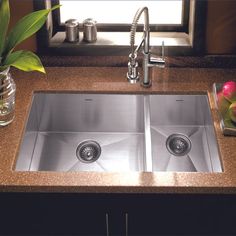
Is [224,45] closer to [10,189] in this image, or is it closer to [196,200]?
[196,200]

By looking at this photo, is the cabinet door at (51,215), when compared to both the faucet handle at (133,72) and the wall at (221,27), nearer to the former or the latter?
the faucet handle at (133,72)

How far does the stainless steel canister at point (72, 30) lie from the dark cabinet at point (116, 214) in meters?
0.67

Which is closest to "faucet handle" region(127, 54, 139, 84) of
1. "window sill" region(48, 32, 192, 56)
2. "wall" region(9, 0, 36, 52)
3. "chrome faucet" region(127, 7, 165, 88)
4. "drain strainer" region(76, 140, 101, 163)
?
"chrome faucet" region(127, 7, 165, 88)

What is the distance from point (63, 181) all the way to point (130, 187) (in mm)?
178

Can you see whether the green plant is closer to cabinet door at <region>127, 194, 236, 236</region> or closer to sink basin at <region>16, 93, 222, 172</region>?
sink basin at <region>16, 93, 222, 172</region>

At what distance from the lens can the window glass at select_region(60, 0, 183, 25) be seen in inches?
79.7

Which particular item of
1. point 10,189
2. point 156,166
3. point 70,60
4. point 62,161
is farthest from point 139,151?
point 10,189

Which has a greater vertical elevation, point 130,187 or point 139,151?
point 130,187

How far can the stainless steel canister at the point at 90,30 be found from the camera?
1945 millimetres

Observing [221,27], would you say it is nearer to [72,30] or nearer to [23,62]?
[72,30]

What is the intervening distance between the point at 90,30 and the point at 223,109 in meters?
0.55

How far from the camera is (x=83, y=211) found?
155cm

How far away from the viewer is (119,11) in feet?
6.73

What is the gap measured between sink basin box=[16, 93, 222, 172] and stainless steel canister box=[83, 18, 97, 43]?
0.71 ft
